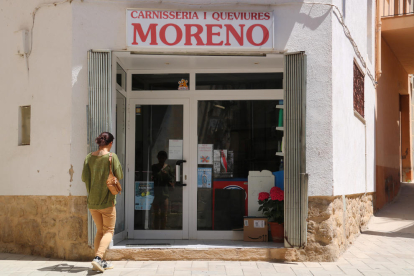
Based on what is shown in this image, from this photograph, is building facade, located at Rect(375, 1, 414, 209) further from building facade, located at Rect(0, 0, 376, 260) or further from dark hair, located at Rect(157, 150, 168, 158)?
dark hair, located at Rect(157, 150, 168, 158)

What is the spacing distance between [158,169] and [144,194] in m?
0.50

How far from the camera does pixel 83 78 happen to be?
23.6 ft

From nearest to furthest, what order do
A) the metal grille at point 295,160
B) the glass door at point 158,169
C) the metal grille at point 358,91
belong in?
the metal grille at point 295,160 < the glass door at point 158,169 < the metal grille at point 358,91

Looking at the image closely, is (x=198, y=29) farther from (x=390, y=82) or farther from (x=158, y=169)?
(x=390, y=82)

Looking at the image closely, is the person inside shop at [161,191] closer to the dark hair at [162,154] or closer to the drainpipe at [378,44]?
the dark hair at [162,154]

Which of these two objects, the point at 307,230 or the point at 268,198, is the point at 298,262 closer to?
the point at 307,230

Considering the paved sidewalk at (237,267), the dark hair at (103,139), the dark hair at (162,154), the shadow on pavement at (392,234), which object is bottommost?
the shadow on pavement at (392,234)

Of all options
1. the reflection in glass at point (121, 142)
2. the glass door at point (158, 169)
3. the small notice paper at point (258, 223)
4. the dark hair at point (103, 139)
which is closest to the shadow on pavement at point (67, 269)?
the reflection in glass at point (121, 142)

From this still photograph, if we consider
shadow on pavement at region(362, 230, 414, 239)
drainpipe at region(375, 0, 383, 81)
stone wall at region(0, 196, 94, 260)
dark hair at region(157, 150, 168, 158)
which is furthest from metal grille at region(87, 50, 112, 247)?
drainpipe at region(375, 0, 383, 81)

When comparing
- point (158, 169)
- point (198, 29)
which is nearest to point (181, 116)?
point (158, 169)

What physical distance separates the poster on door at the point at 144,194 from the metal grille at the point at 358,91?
14.0 ft

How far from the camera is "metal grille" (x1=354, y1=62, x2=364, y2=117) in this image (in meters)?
9.38

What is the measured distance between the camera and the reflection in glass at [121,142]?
25.9 feet

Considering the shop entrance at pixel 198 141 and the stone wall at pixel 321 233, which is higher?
the shop entrance at pixel 198 141
